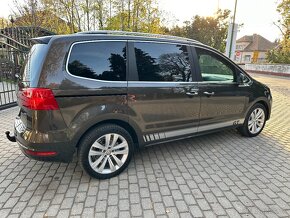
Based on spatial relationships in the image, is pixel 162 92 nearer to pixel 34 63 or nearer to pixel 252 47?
pixel 34 63

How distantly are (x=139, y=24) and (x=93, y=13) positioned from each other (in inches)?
126

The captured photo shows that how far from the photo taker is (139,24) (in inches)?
659

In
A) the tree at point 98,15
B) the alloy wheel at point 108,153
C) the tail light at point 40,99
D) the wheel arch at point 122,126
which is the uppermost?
the tree at point 98,15

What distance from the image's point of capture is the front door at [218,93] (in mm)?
3943

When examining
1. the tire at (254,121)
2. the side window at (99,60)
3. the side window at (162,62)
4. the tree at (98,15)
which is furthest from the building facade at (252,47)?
the side window at (99,60)

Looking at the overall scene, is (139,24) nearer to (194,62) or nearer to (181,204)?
(194,62)

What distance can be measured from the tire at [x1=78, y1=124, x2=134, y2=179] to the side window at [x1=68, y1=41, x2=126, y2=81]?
0.67 m

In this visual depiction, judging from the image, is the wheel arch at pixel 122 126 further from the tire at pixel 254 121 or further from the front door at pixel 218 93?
the tire at pixel 254 121

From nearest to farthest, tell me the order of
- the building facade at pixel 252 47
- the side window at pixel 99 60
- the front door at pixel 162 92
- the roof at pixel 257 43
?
the side window at pixel 99 60 → the front door at pixel 162 92 → the building facade at pixel 252 47 → the roof at pixel 257 43

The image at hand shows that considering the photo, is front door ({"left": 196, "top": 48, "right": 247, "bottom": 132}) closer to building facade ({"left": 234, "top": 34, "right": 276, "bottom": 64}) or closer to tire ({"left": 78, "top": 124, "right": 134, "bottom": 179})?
tire ({"left": 78, "top": 124, "right": 134, "bottom": 179})

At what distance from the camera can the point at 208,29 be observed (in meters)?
36.5

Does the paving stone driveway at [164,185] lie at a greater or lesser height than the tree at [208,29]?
lesser

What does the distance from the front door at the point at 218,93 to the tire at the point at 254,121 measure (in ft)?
0.97

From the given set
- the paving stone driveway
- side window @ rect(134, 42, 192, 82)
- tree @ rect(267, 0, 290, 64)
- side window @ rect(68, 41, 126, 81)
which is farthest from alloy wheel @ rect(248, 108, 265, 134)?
tree @ rect(267, 0, 290, 64)
